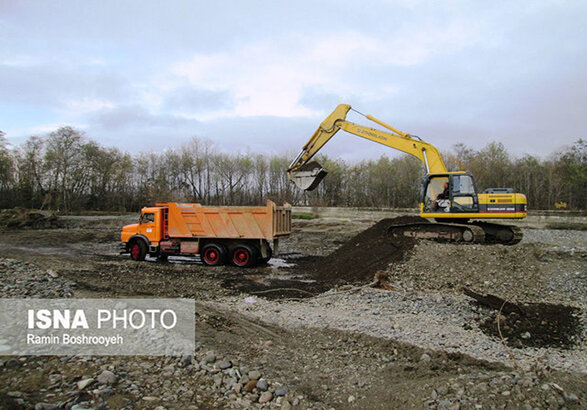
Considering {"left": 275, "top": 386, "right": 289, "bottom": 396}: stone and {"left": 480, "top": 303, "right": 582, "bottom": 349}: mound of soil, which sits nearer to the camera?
{"left": 275, "top": 386, "right": 289, "bottom": 396}: stone

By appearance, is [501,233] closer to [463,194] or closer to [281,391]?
[463,194]

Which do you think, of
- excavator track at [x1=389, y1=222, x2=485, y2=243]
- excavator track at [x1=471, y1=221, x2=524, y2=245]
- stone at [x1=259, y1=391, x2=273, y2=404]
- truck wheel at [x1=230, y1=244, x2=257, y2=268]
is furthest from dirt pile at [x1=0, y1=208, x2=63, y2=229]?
stone at [x1=259, y1=391, x2=273, y2=404]

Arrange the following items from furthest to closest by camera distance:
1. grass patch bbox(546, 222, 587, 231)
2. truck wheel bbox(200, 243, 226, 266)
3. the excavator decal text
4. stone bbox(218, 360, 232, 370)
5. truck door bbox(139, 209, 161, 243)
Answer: grass patch bbox(546, 222, 587, 231) < the excavator decal text < truck door bbox(139, 209, 161, 243) < truck wheel bbox(200, 243, 226, 266) < stone bbox(218, 360, 232, 370)

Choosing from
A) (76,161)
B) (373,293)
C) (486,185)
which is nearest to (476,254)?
(373,293)

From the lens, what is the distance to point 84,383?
13.1 ft

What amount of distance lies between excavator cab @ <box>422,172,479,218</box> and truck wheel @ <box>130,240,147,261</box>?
1083 cm

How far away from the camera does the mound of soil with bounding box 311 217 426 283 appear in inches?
452

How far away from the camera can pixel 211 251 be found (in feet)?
48.1

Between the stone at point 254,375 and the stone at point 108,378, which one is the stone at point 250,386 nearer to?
the stone at point 254,375

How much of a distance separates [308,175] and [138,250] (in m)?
7.29

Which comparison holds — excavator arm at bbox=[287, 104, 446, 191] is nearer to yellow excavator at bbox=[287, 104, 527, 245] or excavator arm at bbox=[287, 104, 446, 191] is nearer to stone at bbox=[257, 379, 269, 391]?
yellow excavator at bbox=[287, 104, 527, 245]

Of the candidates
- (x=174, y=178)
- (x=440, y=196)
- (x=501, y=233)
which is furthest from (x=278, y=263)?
(x=174, y=178)

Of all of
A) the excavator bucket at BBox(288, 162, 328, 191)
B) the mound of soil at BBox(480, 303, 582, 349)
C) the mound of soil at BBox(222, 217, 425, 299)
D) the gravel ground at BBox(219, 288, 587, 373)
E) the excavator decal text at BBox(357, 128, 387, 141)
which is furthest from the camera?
the excavator decal text at BBox(357, 128, 387, 141)

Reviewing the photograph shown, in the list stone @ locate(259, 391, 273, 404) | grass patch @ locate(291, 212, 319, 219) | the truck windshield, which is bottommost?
stone @ locate(259, 391, 273, 404)
